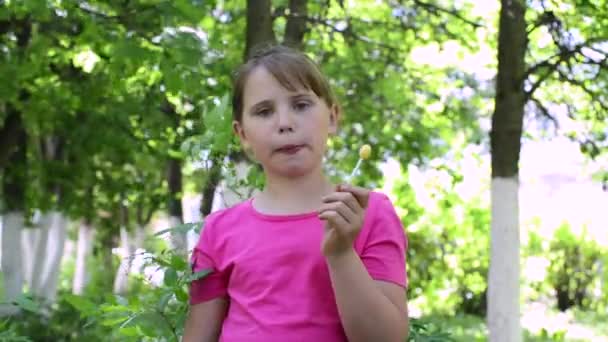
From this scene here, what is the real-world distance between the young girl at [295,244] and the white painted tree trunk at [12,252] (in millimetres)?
12589

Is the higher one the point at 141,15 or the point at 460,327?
the point at 141,15

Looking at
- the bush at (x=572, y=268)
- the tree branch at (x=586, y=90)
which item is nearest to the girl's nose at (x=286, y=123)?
the tree branch at (x=586, y=90)

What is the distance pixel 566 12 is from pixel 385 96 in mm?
3791

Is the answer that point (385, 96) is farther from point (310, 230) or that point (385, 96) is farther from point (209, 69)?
point (310, 230)

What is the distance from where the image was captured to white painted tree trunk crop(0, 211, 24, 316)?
1452 cm

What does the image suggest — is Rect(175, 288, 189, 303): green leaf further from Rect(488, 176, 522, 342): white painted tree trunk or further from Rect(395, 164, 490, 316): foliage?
Rect(395, 164, 490, 316): foliage

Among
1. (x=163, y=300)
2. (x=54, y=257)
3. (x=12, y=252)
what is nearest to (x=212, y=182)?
(x=163, y=300)

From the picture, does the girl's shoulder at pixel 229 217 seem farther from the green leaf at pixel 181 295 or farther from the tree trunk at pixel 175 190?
the tree trunk at pixel 175 190

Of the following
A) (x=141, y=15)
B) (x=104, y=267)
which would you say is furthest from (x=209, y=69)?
(x=104, y=267)

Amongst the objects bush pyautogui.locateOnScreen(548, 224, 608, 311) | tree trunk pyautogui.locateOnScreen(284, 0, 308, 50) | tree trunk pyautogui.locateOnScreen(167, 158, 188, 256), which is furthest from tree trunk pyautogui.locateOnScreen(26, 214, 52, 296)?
bush pyautogui.locateOnScreen(548, 224, 608, 311)

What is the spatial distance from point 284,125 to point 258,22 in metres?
6.09

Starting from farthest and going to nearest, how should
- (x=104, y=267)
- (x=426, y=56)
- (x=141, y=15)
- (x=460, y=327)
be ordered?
(x=104, y=267), (x=460, y=327), (x=426, y=56), (x=141, y=15)

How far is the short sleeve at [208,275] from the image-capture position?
7.70 feet

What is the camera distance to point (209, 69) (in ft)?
29.0
